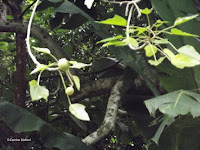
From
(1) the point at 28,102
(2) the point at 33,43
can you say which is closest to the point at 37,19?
(2) the point at 33,43

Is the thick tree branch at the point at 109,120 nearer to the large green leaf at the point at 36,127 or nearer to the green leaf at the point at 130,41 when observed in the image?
the large green leaf at the point at 36,127

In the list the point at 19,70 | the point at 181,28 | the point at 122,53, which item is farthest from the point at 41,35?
the point at 181,28

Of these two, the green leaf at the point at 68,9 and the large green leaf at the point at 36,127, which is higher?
the green leaf at the point at 68,9

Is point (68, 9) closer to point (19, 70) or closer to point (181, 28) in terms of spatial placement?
point (181, 28)

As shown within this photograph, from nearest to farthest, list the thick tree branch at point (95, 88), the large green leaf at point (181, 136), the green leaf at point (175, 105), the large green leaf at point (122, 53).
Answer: the green leaf at point (175, 105)
the large green leaf at point (181, 136)
the large green leaf at point (122, 53)
the thick tree branch at point (95, 88)

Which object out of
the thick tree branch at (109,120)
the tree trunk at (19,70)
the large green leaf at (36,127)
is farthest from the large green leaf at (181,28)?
the tree trunk at (19,70)

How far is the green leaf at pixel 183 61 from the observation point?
399 millimetres

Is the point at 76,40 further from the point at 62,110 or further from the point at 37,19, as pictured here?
the point at 62,110

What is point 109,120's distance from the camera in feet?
4.31

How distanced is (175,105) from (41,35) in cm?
97

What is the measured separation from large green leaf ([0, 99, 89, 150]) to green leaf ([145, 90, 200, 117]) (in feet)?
1.30

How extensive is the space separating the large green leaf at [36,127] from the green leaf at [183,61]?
0.78 m

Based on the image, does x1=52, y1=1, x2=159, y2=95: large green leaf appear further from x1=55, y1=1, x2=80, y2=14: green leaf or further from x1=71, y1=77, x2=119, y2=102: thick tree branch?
x1=71, y1=77, x2=119, y2=102: thick tree branch

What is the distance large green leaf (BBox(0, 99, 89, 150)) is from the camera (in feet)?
3.59
